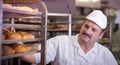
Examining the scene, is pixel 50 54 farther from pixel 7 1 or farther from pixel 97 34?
pixel 7 1

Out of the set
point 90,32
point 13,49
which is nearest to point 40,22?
point 90,32

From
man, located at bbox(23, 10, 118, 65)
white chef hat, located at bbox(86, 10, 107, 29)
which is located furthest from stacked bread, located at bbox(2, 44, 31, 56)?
white chef hat, located at bbox(86, 10, 107, 29)

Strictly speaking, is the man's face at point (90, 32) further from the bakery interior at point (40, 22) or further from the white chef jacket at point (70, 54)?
the bakery interior at point (40, 22)

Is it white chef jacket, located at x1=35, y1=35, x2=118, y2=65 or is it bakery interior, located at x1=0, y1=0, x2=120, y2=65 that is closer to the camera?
bakery interior, located at x1=0, y1=0, x2=120, y2=65

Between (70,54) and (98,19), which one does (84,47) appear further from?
(98,19)

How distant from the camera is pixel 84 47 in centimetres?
228

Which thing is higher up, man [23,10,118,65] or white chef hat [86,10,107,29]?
white chef hat [86,10,107,29]

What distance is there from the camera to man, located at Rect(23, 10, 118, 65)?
2.15 m

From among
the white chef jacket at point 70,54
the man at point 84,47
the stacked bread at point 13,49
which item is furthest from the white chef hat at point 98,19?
the stacked bread at point 13,49

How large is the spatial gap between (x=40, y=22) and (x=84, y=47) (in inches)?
Answer: 27.4

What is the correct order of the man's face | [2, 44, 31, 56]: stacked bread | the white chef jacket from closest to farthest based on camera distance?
[2, 44, 31, 56]: stacked bread, the man's face, the white chef jacket

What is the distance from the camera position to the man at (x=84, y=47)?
2.15m

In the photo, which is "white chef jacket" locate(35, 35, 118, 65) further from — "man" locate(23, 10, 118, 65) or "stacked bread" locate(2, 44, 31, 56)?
"stacked bread" locate(2, 44, 31, 56)

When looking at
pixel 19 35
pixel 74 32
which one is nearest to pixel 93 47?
pixel 19 35
